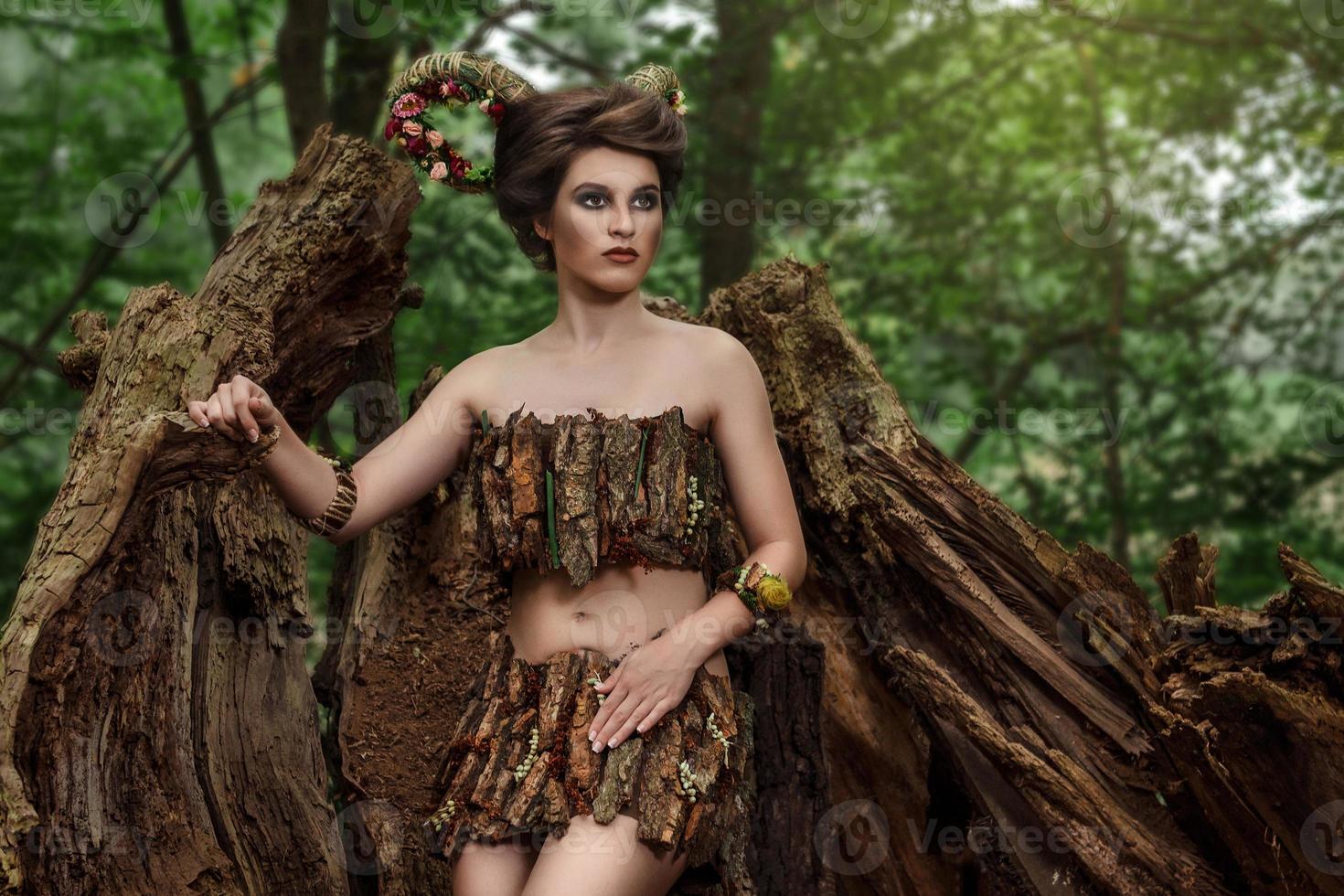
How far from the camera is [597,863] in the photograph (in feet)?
8.52

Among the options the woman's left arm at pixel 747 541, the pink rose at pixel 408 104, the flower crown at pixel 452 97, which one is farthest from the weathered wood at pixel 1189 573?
the pink rose at pixel 408 104

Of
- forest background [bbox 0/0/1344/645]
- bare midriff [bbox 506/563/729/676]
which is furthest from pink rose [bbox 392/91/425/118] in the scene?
forest background [bbox 0/0/1344/645]

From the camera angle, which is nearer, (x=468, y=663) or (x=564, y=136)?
(x=564, y=136)

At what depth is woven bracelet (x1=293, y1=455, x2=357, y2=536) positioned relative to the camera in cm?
284

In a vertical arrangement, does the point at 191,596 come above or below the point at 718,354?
below

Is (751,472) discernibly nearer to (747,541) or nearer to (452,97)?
(747,541)

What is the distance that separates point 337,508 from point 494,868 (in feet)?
2.91

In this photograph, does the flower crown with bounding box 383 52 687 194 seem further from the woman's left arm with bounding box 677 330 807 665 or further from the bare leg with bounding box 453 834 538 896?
the bare leg with bounding box 453 834 538 896

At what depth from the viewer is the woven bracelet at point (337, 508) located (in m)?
2.84

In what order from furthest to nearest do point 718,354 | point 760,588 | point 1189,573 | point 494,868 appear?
point 1189,573, point 718,354, point 760,588, point 494,868

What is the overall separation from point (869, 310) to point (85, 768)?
5.92 meters

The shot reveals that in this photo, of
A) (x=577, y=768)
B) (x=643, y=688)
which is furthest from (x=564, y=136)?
(x=577, y=768)

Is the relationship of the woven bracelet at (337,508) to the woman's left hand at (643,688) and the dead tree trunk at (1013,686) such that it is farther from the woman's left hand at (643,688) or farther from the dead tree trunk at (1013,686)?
the dead tree trunk at (1013,686)

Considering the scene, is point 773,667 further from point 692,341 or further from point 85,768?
point 85,768
